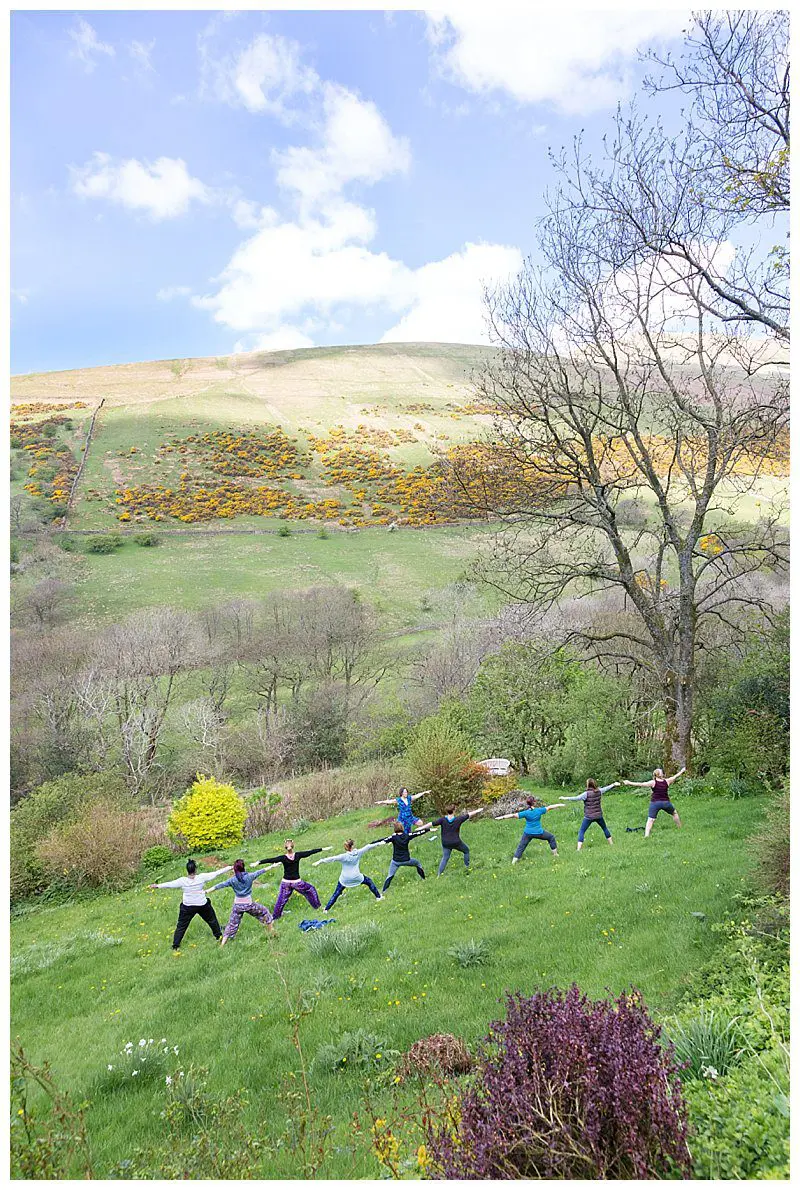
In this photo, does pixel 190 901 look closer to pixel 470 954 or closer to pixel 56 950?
pixel 56 950

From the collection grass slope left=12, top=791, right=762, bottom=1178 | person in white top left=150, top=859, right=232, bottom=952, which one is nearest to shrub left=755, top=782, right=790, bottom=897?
grass slope left=12, top=791, right=762, bottom=1178

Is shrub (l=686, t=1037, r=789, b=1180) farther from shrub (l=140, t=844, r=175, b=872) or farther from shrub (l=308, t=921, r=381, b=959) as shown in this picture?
shrub (l=140, t=844, r=175, b=872)

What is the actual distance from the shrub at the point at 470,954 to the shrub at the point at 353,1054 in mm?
1904

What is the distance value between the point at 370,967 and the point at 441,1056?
290cm

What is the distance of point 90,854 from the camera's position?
55.4 feet

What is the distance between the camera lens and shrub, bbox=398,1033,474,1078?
497 centimetres

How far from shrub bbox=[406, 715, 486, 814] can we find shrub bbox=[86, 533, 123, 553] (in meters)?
48.0

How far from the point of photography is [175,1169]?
11.3 ft

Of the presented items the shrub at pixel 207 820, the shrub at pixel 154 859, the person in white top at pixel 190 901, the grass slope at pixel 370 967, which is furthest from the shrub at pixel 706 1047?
the shrub at pixel 154 859

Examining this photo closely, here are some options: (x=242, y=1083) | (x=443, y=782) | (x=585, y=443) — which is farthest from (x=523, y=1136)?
(x=443, y=782)

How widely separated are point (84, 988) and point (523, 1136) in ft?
32.1

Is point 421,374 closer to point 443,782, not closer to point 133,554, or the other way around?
point 133,554

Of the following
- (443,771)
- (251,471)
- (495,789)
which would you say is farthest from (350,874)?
(251,471)
